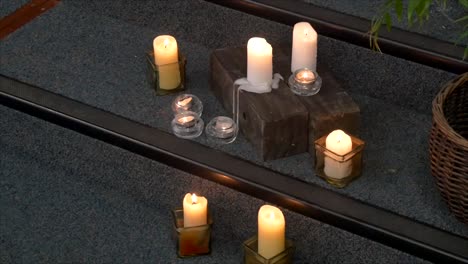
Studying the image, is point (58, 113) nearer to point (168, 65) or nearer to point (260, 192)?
point (168, 65)

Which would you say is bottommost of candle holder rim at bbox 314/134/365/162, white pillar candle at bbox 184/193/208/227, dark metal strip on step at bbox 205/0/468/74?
white pillar candle at bbox 184/193/208/227

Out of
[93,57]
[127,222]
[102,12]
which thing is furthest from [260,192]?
[102,12]

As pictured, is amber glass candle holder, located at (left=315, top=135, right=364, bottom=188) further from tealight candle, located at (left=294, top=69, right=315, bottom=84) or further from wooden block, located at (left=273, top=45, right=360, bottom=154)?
tealight candle, located at (left=294, top=69, right=315, bottom=84)

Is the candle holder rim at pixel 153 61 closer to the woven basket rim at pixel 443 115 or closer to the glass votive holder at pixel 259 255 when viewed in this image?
the glass votive holder at pixel 259 255

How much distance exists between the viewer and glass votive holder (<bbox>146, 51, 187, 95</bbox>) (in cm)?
240

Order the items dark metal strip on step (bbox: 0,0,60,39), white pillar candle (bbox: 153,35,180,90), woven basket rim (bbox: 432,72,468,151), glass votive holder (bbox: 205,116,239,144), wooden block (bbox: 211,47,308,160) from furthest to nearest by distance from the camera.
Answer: dark metal strip on step (bbox: 0,0,60,39)
white pillar candle (bbox: 153,35,180,90)
glass votive holder (bbox: 205,116,239,144)
wooden block (bbox: 211,47,308,160)
woven basket rim (bbox: 432,72,468,151)

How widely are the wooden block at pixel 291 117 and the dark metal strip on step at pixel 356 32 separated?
18 centimetres

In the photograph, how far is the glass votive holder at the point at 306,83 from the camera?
2.22m

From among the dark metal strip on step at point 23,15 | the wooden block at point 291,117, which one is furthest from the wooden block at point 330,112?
the dark metal strip on step at point 23,15

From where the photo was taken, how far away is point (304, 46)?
227 cm

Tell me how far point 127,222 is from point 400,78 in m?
0.74

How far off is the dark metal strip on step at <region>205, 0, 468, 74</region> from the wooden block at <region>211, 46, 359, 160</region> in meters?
0.18

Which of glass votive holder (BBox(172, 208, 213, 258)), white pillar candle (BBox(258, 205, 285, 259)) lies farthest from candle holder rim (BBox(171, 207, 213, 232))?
white pillar candle (BBox(258, 205, 285, 259))

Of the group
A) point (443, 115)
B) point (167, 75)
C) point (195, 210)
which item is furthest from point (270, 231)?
point (167, 75)
